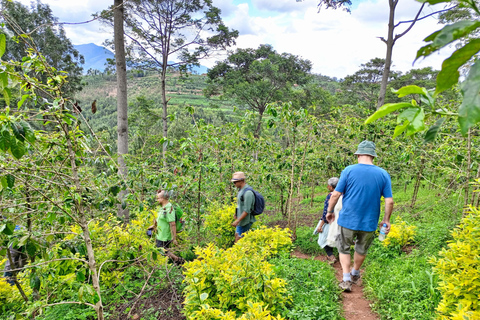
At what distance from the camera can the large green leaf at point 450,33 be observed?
452mm

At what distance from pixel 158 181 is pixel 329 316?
2533mm

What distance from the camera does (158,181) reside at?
3.38 meters

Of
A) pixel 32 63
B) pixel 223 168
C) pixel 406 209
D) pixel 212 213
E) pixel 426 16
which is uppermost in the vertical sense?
pixel 426 16

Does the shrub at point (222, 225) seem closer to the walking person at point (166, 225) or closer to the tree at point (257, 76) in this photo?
the walking person at point (166, 225)

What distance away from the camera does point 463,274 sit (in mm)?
2111

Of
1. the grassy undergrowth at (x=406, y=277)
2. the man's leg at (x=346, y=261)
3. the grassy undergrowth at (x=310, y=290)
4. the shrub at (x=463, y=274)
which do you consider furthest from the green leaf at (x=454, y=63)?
the man's leg at (x=346, y=261)

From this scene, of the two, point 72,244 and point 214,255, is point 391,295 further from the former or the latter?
point 72,244

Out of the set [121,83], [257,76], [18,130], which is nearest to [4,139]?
[18,130]

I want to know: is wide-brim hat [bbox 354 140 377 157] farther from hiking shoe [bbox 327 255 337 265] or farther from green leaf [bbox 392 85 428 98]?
green leaf [bbox 392 85 428 98]

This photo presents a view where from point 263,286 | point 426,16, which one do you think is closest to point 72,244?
point 263,286

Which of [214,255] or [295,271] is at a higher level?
[214,255]

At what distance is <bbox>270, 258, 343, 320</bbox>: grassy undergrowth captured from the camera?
277 cm

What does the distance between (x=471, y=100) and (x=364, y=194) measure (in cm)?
303

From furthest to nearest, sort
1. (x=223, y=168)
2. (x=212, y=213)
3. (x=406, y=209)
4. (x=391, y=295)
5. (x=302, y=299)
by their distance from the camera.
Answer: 1. (x=406, y=209)
2. (x=223, y=168)
3. (x=212, y=213)
4. (x=391, y=295)
5. (x=302, y=299)
